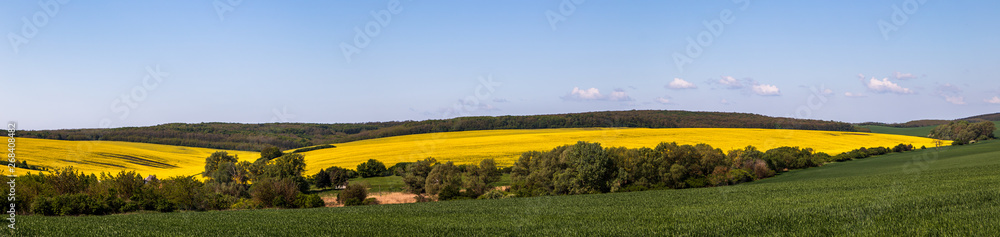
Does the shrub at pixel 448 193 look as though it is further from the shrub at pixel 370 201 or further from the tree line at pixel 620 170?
the shrub at pixel 370 201

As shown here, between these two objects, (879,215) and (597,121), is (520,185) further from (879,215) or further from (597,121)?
(597,121)

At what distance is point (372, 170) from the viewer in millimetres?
63906

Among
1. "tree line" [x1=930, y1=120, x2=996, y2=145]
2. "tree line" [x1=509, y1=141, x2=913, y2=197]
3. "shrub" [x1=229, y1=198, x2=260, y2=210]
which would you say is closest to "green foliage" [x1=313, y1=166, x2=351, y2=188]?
"shrub" [x1=229, y1=198, x2=260, y2=210]

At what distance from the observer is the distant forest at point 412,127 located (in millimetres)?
104688

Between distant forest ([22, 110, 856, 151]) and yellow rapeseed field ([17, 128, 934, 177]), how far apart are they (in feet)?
Answer: 26.9

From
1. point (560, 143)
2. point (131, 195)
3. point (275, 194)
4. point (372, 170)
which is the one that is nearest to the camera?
point (131, 195)

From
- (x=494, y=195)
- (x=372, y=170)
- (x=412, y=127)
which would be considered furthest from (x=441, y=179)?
(x=412, y=127)

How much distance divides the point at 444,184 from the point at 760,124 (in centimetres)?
9436

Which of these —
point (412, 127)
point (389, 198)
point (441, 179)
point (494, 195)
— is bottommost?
point (389, 198)

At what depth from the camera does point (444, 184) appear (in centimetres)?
4831

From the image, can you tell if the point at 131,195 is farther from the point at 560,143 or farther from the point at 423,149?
the point at 560,143

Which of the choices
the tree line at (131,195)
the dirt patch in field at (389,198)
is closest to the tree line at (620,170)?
the dirt patch in field at (389,198)

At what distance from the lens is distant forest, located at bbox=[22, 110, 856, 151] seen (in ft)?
343

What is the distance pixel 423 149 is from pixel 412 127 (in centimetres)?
3817
